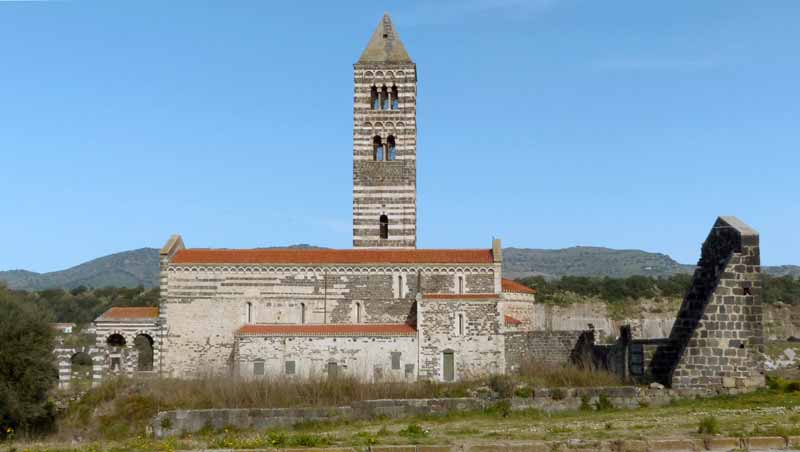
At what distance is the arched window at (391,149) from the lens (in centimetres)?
4678

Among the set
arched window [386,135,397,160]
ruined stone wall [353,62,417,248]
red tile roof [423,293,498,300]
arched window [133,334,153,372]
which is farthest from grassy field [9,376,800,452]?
arched window [133,334,153,372]

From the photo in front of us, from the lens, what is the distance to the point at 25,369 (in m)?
28.9

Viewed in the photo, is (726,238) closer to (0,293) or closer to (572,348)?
(572,348)

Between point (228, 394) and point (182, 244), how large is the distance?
54.9ft

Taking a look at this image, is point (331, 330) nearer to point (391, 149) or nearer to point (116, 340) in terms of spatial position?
point (116, 340)

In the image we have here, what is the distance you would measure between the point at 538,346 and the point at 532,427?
21.6 meters

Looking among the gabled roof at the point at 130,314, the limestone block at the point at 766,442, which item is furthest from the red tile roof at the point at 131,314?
the limestone block at the point at 766,442

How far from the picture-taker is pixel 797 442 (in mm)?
12344

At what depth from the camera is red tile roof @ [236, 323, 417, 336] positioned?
1430 inches

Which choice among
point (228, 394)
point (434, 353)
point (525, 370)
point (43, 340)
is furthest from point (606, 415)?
point (43, 340)

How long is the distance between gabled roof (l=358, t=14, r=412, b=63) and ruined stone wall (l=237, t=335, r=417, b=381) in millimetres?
17584

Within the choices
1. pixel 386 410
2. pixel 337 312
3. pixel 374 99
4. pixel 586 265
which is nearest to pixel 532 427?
pixel 386 410

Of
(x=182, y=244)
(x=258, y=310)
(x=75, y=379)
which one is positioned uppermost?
(x=182, y=244)

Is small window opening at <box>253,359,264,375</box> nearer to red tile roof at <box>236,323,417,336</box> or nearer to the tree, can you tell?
red tile roof at <box>236,323,417,336</box>
